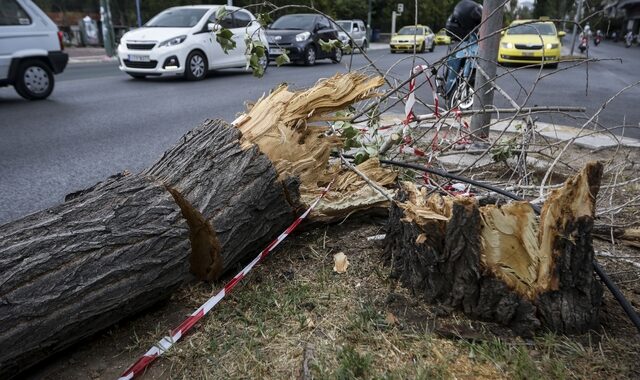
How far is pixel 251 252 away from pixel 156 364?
33.4 inches

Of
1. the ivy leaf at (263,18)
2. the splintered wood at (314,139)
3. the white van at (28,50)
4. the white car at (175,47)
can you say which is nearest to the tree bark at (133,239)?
the splintered wood at (314,139)

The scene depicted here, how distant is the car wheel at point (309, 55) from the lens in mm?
15938

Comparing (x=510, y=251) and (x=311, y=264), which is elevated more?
(x=510, y=251)

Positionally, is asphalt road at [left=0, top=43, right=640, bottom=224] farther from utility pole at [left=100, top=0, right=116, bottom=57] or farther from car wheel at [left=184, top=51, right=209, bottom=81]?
utility pole at [left=100, top=0, right=116, bottom=57]

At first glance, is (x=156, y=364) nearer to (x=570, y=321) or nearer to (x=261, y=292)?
(x=261, y=292)

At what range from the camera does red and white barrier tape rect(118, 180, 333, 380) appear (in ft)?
6.74

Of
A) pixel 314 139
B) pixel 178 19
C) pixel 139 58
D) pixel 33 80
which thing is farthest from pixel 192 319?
pixel 178 19

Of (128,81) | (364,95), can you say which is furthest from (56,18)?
(364,95)

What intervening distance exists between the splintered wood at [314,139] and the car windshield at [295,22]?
46.4 feet

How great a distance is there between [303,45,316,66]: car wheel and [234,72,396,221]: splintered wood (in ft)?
42.9

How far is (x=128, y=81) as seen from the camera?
478 inches

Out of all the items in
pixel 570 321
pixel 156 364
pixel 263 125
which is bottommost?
pixel 156 364

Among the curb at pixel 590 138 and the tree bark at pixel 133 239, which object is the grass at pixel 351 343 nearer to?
the tree bark at pixel 133 239

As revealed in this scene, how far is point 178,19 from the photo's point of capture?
12359 mm
